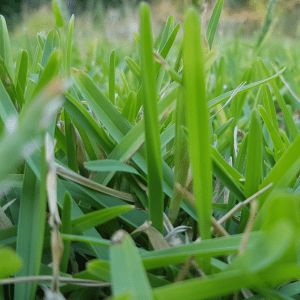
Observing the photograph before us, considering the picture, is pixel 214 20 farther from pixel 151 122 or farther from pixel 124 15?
pixel 124 15

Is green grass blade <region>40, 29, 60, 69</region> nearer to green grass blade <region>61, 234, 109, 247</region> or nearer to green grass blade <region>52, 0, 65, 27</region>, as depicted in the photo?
green grass blade <region>52, 0, 65, 27</region>

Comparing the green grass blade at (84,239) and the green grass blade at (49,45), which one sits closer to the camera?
the green grass blade at (84,239)

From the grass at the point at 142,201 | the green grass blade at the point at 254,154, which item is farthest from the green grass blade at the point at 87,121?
the green grass blade at the point at 254,154

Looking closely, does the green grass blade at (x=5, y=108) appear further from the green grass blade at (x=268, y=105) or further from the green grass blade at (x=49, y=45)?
the green grass blade at (x=268, y=105)

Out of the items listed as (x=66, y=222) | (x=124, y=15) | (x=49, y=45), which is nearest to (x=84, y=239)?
(x=66, y=222)

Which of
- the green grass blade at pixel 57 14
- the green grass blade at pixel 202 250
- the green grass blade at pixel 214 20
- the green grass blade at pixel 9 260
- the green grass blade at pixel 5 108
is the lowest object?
the green grass blade at pixel 202 250

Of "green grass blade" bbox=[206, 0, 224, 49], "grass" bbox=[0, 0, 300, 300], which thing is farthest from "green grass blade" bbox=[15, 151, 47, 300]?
"green grass blade" bbox=[206, 0, 224, 49]
